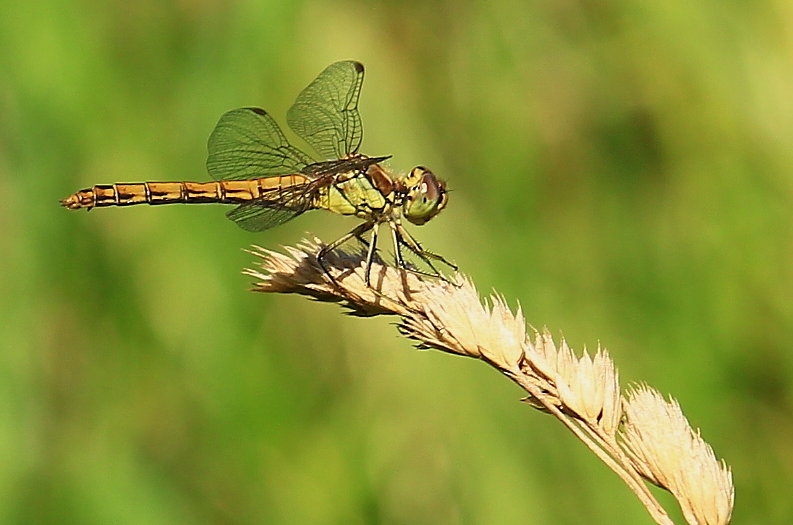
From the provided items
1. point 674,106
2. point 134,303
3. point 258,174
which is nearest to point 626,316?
point 674,106

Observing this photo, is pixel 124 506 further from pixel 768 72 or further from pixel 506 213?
pixel 768 72

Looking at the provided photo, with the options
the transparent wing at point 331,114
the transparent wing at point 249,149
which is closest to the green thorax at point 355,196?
the transparent wing at point 249,149

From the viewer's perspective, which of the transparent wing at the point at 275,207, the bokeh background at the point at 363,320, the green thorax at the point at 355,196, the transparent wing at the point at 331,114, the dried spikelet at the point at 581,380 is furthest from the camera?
the transparent wing at the point at 331,114

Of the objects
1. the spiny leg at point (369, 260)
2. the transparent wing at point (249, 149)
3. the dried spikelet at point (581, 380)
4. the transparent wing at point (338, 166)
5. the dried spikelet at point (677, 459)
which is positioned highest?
the transparent wing at point (249, 149)

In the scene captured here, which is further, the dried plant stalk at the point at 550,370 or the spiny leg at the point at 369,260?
the spiny leg at the point at 369,260

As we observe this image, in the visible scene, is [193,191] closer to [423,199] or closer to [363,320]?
[423,199]

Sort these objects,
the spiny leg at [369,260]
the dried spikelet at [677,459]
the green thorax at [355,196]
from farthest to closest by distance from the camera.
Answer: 1. the green thorax at [355,196]
2. the spiny leg at [369,260]
3. the dried spikelet at [677,459]

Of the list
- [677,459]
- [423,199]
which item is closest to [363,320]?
[423,199]

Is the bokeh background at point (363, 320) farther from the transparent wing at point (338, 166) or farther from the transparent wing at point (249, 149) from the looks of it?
the transparent wing at point (338, 166)
